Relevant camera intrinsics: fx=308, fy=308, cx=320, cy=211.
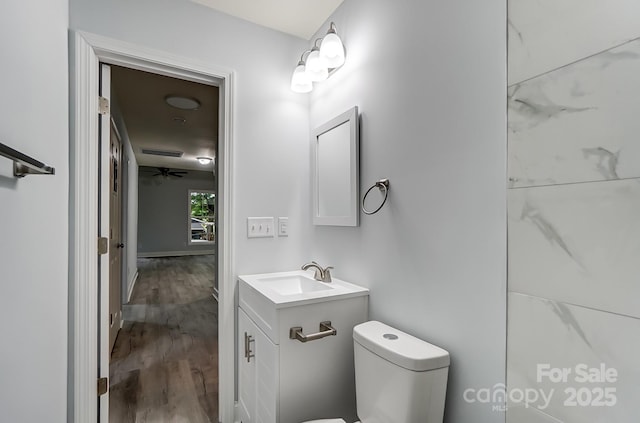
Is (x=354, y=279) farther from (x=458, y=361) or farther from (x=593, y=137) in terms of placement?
(x=593, y=137)

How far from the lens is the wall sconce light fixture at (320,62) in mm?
1644

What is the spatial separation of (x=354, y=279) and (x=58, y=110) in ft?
5.04

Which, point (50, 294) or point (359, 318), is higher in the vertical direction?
point (50, 294)

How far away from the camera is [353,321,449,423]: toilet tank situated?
100 cm

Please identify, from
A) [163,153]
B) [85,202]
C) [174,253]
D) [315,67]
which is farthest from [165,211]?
[315,67]

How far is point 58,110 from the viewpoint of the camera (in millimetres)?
1281

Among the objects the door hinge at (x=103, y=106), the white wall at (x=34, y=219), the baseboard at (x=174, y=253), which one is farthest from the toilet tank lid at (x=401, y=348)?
the baseboard at (x=174, y=253)

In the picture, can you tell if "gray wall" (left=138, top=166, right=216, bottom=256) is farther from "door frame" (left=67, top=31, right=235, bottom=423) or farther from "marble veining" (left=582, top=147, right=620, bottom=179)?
"marble veining" (left=582, top=147, right=620, bottom=179)

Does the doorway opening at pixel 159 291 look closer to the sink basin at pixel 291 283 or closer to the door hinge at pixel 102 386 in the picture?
the door hinge at pixel 102 386

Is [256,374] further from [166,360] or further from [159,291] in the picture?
[159,291]

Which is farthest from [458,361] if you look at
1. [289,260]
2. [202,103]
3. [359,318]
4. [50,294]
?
[202,103]

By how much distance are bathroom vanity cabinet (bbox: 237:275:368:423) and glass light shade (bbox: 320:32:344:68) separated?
1.23 metres

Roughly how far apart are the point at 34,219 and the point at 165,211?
8.45 meters

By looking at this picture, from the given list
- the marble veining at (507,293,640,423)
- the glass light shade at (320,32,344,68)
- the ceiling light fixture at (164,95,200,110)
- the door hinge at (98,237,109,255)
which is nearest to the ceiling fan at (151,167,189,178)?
the ceiling light fixture at (164,95,200,110)
